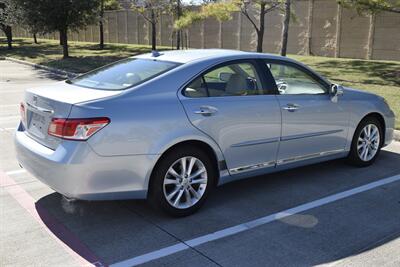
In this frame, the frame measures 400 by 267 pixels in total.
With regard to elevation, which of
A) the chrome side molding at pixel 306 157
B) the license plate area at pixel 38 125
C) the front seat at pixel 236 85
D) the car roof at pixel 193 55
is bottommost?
the chrome side molding at pixel 306 157

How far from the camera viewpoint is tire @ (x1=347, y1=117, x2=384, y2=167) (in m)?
6.04

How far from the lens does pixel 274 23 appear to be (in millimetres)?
24766

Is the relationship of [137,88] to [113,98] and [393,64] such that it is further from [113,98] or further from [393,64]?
[393,64]

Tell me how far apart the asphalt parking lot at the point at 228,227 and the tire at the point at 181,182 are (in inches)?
5.8

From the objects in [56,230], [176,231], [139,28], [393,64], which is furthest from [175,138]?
[139,28]

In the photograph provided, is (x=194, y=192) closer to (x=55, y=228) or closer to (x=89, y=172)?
(x=89, y=172)

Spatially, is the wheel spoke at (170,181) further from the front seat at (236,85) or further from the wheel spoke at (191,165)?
the front seat at (236,85)

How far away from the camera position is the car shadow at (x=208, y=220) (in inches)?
153

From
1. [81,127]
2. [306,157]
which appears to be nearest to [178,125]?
[81,127]

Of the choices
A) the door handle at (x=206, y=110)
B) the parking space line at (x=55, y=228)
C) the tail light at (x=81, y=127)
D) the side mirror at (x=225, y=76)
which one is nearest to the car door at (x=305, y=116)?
the side mirror at (x=225, y=76)

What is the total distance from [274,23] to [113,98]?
2193 cm

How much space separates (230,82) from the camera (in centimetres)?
494

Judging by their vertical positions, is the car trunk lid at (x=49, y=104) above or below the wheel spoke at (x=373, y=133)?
above

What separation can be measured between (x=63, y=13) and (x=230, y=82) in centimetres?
1830
